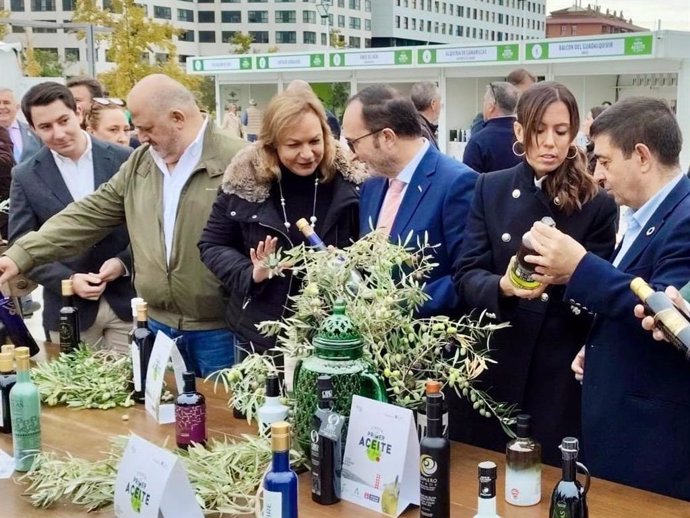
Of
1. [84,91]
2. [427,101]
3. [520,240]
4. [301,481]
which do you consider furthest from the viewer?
[84,91]

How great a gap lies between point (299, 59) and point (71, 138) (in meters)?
16.5

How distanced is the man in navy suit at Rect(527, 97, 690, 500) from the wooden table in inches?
9.0

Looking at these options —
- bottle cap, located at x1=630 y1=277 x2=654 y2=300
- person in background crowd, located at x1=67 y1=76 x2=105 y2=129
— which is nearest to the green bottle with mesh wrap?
bottle cap, located at x1=630 y1=277 x2=654 y2=300

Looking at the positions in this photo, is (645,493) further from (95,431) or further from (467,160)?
(467,160)

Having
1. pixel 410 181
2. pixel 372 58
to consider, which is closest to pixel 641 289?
pixel 410 181

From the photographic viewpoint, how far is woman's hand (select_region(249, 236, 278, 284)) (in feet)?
7.99

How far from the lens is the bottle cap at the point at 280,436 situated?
1468 mm

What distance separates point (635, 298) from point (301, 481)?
839 mm

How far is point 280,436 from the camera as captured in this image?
4.83 feet

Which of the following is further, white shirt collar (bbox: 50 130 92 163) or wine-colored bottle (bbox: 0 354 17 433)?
white shirt collar (bbox: 50 130 92 163)

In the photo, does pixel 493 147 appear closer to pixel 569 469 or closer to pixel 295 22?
pixel 569 469

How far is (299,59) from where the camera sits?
1939cm

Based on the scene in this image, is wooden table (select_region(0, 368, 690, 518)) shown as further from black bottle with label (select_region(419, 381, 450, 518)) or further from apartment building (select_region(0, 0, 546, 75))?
apartment building (select_region(0, 0, 546, 75))

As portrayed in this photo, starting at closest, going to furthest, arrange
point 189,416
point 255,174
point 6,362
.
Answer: point 189,416 < point 6,362 < point 255,174
